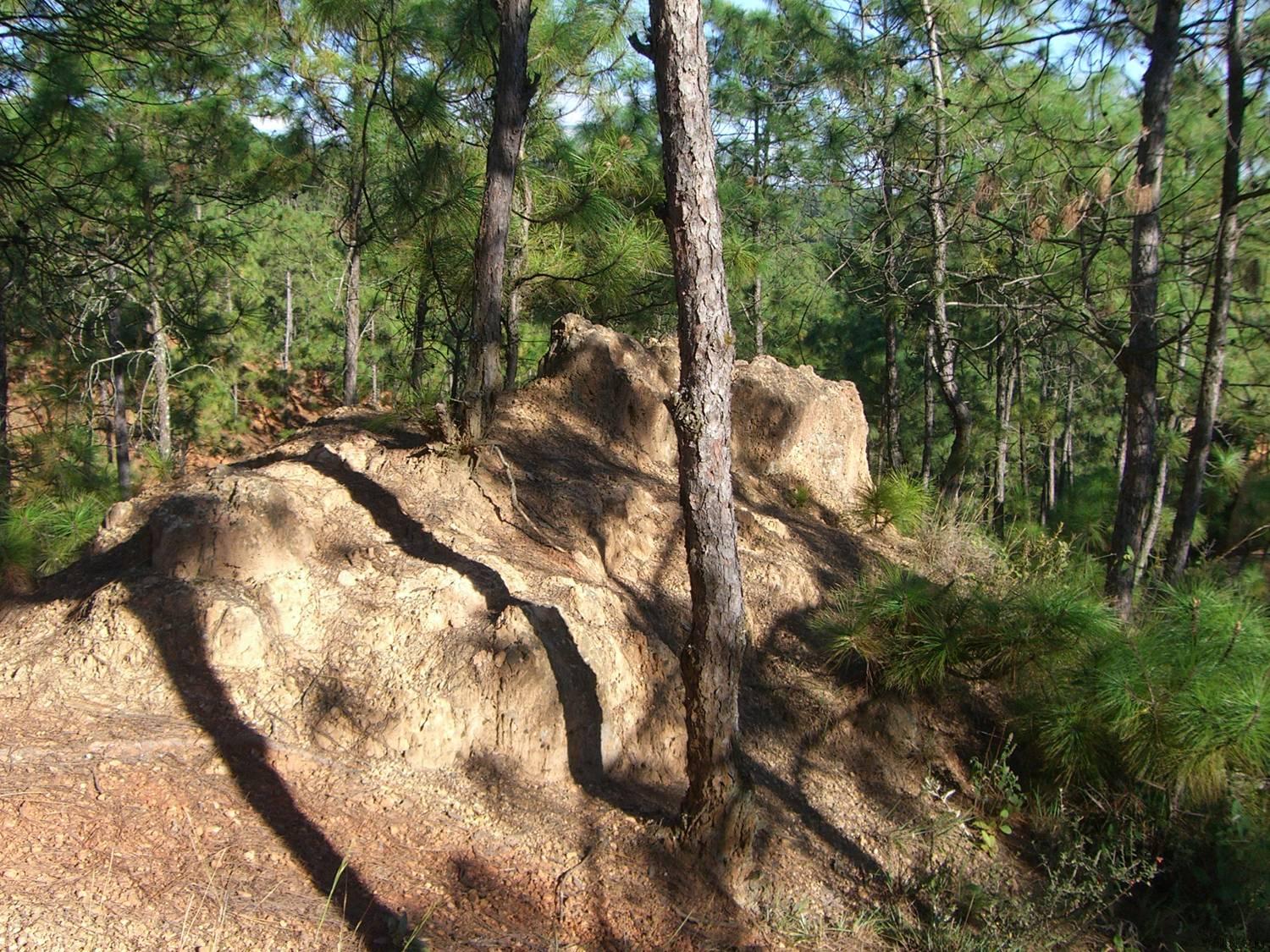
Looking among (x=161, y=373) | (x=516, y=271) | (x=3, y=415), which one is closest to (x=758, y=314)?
(x=516, y=271)

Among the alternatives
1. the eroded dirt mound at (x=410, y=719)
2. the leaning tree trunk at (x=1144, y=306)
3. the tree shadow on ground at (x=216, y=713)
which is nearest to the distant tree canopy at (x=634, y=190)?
the leaning tree trunk at (x=1144, y=306)

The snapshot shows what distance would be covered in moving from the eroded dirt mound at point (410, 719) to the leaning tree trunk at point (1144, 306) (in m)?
1.92

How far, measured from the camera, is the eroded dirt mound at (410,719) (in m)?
3.60

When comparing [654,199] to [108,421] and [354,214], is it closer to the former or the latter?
[354,214]

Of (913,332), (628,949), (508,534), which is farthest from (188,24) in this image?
(913,332)

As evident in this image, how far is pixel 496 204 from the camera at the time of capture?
6031 mm

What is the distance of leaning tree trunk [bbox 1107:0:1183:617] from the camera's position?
19.6 ft

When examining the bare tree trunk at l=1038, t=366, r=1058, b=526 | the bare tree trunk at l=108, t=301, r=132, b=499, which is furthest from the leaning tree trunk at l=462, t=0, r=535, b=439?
the bare tree trunk at l=1038, t=366, r=1058, b=526

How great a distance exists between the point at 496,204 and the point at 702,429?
265 centimetres

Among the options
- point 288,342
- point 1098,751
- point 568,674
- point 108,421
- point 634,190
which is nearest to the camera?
point 568,674

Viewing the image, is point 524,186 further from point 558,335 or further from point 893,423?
point 893,423

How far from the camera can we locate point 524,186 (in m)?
8.97

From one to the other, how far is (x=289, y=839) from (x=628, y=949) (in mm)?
1437

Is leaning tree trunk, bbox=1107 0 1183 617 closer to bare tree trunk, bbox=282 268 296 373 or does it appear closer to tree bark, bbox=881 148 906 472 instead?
tree bark, bbox=881 148 906 472
